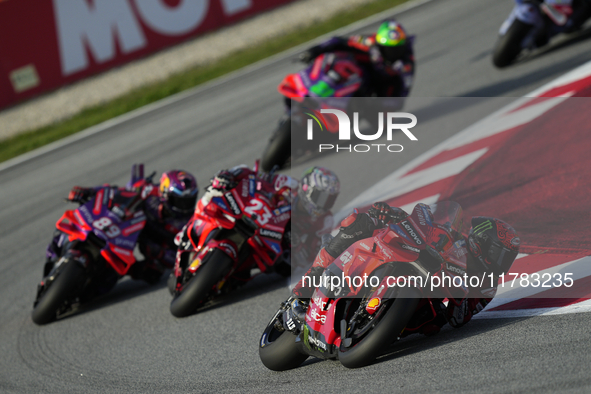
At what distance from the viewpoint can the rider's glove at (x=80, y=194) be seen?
6.43 meters

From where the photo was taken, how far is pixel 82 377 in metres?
5.00

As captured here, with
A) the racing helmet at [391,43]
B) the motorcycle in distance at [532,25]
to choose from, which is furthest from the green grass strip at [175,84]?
the racing helmet at [391,43]

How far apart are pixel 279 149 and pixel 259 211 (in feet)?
8.27

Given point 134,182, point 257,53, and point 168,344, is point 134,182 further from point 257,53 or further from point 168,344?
point 257,53

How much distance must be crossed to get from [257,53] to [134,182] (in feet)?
32.2

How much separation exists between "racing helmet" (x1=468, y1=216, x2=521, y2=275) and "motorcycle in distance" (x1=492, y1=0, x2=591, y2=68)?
6963mm

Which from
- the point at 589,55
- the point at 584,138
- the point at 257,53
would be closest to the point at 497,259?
the point at 584,138

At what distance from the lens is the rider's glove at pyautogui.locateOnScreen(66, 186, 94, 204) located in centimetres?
643

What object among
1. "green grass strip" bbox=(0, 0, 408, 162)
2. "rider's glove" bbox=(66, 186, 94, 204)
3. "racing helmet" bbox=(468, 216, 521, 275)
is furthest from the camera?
"green grass strip" bbox=(0, 0, 408, 162)

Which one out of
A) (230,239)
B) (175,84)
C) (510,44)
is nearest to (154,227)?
(230,239)

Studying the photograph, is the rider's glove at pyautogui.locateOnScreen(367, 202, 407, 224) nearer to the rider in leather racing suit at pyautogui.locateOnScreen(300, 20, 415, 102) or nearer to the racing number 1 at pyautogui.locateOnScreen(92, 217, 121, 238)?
the racing number 1 at pyautogui.locateOnScreen(92, 217, 121, 238)

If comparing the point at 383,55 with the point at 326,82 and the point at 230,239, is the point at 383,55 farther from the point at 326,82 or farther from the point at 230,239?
the point at 230,239

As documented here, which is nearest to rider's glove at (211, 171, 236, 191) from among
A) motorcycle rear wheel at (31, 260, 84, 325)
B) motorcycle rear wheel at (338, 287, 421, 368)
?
motorcycle rear wheel at (31, 260, 84, 325)

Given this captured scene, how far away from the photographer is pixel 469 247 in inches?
147
